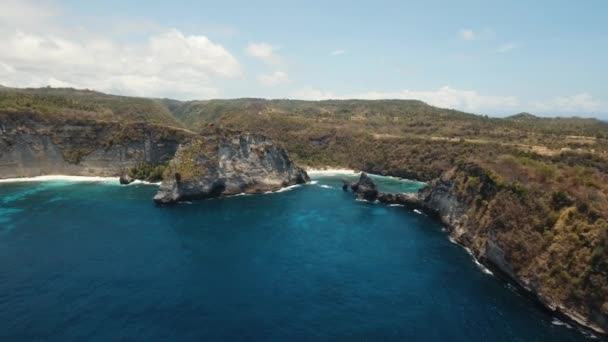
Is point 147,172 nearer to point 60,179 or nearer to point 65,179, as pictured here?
point 65,179

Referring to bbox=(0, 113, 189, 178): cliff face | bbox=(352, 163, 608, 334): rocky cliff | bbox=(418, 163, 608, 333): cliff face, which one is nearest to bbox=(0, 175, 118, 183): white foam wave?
bbox=(0, 113, 189, 178): cliff face

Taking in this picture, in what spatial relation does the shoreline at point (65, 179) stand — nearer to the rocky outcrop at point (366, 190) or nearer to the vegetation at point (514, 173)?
the vegetation at point (514, 173)

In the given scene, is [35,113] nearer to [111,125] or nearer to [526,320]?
[111,125]

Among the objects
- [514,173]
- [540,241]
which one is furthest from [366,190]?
[540,241]

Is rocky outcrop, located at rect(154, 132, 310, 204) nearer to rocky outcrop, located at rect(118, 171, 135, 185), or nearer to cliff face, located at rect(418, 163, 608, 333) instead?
rocky outcrop, located at rect(118, 171, 135, 185)

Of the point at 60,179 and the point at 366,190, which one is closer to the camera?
the point at 366,190

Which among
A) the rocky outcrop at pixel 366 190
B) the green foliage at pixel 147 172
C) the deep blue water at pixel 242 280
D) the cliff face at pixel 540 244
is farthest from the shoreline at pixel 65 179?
the cliff face at pixel 540 244
